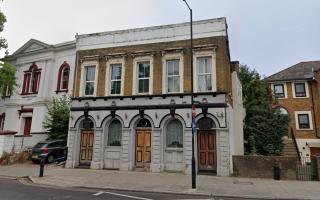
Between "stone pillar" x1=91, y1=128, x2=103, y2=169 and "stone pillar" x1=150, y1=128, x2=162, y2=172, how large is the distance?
11.8ft

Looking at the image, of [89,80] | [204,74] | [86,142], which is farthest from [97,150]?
[204,74]

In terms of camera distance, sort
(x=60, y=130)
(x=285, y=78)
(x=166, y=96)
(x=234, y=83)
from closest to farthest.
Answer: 1. (x=166, y=96)
2. (x=234, y=83)
3. (x=60, y=130)
4. (x=285, y=78)

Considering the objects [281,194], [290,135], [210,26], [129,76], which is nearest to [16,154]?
[129,76]

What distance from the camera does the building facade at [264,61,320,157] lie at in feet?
84.9

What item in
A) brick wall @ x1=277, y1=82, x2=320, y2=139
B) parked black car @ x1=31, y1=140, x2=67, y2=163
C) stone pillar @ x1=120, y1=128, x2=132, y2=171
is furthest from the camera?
brick wall @ x1=277, y1=82, x2=320, y2=139

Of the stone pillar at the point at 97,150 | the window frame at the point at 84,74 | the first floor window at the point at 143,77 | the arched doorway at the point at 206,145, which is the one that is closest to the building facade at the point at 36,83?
the window frame at the point at 84,74

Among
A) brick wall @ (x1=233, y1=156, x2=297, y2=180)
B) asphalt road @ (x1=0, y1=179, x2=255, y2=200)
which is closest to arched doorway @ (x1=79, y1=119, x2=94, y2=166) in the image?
asphalt road @ (x1=0, y1=179, x2=255, y2=200)

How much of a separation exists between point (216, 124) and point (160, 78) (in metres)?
4.62

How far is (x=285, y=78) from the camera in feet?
92.8

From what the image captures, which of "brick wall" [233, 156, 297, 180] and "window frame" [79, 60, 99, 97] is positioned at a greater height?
"window frame" [79, 60, 99, 97]

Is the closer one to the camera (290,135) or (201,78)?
(201,78)

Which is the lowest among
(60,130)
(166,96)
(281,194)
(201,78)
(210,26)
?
(281,194)

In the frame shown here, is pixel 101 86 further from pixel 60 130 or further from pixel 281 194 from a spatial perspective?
pixel 281 194

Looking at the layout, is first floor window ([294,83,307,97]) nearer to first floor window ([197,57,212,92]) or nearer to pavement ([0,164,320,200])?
first floor window ([197,57,212,92])
